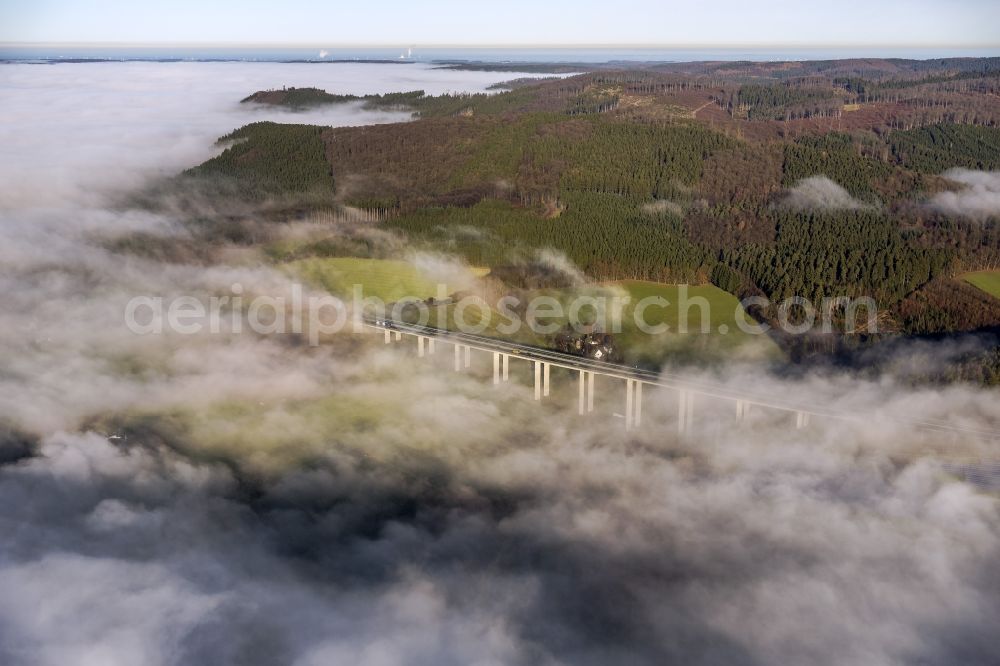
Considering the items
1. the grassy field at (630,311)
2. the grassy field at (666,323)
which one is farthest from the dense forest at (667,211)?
the grassy field at (630,311)

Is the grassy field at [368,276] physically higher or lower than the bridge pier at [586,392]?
higher

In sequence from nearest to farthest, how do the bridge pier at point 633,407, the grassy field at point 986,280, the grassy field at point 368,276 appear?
1. the bridge pier at point 633,407
2. the grassy field at point 368,276
3. the grassy field at point 986,280

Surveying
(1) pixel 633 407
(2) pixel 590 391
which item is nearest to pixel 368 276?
(2) pixel 590 391

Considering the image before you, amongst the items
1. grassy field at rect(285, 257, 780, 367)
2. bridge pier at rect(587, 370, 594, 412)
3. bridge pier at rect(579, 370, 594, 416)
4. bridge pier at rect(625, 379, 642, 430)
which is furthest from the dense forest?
bridge pier at rect(625, 379, 642, 430)

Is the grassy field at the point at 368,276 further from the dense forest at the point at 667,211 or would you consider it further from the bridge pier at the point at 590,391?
the bridge pier at the point at 590,391

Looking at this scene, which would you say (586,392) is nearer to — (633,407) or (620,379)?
(620,379)

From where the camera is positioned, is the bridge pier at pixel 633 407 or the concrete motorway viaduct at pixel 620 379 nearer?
the concrete motorway viaduct at pixel 620 379

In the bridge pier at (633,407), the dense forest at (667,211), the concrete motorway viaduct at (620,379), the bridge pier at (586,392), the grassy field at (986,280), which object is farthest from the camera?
the dense forest at (667,211)
